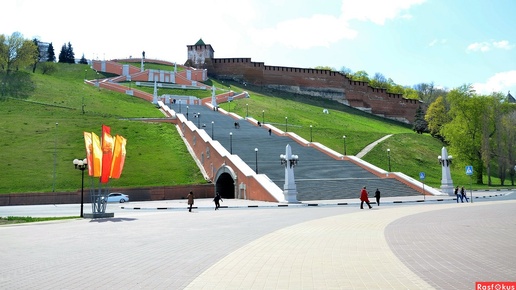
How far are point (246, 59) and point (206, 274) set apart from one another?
9092cm

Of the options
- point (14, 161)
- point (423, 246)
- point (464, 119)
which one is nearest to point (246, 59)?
point (464, 119)

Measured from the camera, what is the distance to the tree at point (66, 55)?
102688 mm

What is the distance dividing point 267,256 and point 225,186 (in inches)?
1061

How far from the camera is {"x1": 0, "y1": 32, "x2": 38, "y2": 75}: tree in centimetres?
6656

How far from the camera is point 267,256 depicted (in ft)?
28.6

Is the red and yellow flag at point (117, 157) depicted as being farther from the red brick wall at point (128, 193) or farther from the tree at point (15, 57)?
A: the tree at point (15, 57)

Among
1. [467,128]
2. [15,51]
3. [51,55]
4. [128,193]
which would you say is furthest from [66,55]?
[467,128]

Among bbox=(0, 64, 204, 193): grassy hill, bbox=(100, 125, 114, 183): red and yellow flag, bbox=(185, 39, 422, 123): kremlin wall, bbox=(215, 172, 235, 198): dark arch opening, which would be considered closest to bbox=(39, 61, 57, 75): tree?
bbox=(0, 64, 204, 193): grassy hill

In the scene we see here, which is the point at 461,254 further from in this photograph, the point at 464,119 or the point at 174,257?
the point at 464,119

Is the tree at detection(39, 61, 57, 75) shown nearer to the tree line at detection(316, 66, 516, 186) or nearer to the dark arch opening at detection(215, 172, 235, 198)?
the dark arch opening at detection(215, 172, 235, 198)

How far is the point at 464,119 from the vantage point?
48750 millimetres

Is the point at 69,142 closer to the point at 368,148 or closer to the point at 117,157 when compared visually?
the point at 117,157

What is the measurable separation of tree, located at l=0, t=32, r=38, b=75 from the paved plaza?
59.7 metres

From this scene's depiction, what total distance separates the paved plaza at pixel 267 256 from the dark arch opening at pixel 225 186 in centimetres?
1980
